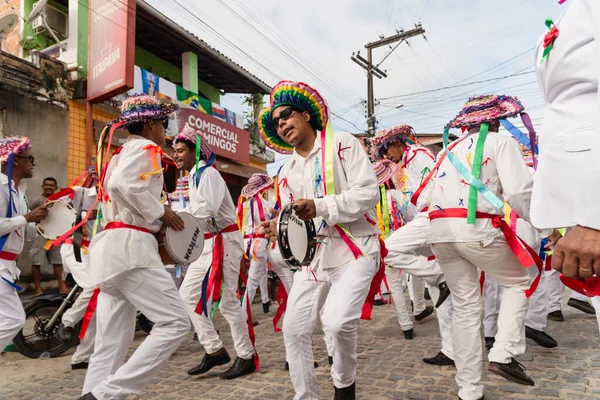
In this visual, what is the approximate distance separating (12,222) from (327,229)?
2.73 meters

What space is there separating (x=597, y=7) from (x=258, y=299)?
8716 mm

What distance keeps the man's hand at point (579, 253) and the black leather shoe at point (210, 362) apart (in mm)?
3556

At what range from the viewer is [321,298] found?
3.09 metres

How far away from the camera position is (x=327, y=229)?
124 inches

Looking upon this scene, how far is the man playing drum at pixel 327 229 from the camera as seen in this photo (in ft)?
9.46

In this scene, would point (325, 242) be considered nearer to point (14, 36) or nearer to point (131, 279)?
point (131, 279)

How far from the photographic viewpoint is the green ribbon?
10.7 ft

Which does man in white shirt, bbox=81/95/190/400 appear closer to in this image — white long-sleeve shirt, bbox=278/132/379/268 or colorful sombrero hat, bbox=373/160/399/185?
white long-sleeve shirt, bbox=278/132/379/268

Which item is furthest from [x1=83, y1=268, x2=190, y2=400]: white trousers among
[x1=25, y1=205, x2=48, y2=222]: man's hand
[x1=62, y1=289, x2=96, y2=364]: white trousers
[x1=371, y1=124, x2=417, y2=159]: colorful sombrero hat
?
[x1=371, y1=124, x2=417, y2=159]: colorful sombrero hat

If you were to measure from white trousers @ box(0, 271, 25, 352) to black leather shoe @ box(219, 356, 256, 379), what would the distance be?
172 cm

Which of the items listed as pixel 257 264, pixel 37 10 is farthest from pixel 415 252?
pixel 37 10

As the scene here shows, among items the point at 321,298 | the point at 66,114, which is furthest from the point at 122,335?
the point at 66,114

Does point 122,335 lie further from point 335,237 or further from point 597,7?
point 597,7

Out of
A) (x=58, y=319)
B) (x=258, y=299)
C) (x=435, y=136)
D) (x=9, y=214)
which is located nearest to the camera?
(x=9, y=214)
